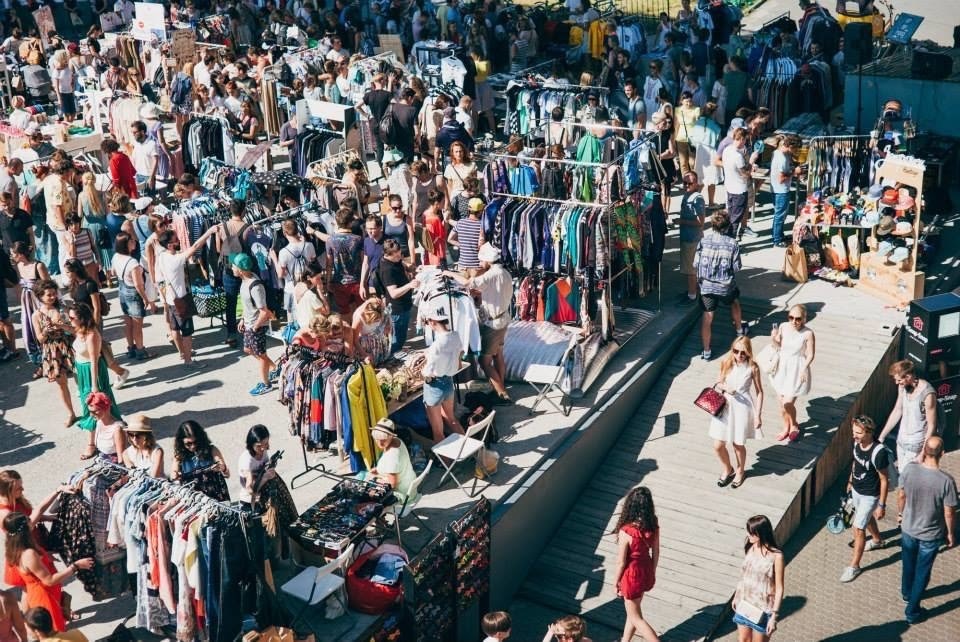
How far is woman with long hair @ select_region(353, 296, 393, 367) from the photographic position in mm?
12875

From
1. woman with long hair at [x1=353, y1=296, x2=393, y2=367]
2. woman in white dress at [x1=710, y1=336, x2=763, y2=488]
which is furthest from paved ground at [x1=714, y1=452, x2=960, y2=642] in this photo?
woman with long hair at [x1=353, y1=296, x2=393, y2=367]

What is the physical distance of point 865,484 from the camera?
12.2 meters

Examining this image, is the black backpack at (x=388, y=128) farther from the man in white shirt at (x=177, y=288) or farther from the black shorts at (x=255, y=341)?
the black shorts at (x=255, y=341)

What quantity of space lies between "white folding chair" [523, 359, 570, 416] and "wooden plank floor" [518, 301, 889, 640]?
0.84 m

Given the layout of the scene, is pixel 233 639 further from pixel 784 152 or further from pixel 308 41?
pixel 308 41

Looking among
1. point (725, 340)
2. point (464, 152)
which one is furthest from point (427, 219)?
point (725, 340)

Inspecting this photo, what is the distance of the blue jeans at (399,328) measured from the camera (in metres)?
14.3

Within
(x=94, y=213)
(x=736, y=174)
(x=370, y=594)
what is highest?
(x=736, y=174)

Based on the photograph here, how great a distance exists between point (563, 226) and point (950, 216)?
6.38 metres

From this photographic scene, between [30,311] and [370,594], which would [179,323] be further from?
[370,594]

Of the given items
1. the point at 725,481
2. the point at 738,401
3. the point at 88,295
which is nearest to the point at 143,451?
the point at 88,295

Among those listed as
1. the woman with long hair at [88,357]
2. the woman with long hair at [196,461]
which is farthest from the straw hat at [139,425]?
the woman with long hair at [88,357]

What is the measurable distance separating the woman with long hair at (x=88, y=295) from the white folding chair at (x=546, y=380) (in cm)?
448

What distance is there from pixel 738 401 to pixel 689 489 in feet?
3.95
